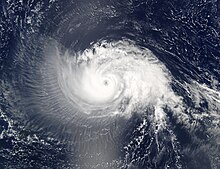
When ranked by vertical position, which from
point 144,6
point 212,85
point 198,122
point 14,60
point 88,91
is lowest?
point 198,122

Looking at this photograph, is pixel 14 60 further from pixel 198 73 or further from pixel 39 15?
pixel 198 73

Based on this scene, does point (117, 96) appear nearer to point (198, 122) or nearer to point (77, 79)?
point (77, 79)

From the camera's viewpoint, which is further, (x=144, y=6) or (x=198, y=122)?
(x=144, y=6)

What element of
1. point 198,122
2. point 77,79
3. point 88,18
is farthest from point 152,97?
point 88,18

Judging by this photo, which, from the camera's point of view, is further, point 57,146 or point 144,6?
point 144,6

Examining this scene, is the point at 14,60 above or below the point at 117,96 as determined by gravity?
above

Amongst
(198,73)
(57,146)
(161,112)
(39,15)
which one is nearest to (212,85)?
(198,73)
